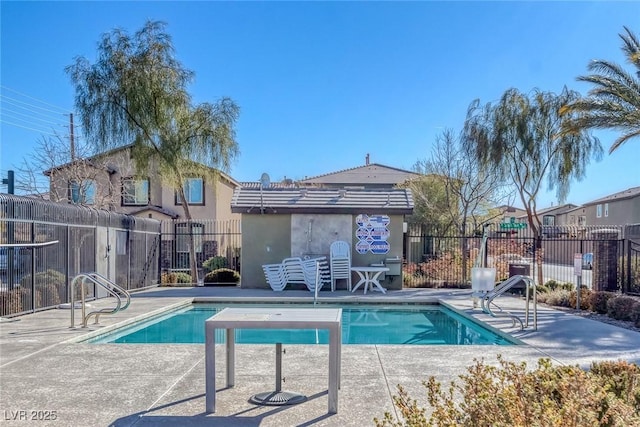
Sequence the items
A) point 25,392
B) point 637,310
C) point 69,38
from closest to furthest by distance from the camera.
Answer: point 25,392 → point 637,310 → point 69,38

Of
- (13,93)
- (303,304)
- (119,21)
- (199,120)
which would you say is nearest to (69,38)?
(119,21)

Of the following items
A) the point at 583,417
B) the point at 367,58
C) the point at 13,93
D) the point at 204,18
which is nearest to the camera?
the point at 583,417

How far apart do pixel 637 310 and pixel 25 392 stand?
31.6ft

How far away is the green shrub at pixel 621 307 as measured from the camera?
871cm

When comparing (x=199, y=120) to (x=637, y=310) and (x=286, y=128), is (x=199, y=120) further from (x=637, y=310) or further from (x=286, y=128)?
(x=637, y=310)

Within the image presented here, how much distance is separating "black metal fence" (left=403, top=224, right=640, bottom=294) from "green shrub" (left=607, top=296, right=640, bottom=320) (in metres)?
0.80

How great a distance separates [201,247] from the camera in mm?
22594

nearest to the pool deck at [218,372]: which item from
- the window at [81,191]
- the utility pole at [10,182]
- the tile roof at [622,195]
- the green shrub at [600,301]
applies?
the green shrub at [600,301]

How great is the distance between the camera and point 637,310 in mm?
8453

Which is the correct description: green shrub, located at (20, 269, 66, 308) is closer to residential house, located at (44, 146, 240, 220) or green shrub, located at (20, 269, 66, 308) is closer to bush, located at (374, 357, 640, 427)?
bush, located at (374, 357, 640, 427)

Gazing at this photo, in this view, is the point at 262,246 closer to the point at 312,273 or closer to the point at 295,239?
the point at 295,239

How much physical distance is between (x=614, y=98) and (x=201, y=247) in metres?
17.9

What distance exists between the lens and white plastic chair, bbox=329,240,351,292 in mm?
13734

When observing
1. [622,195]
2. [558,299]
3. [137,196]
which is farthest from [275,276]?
[622,195]
